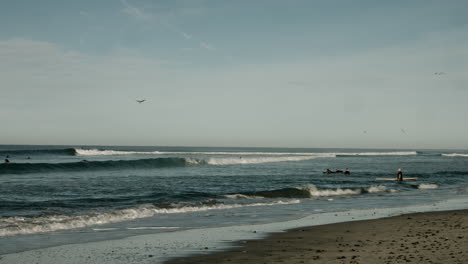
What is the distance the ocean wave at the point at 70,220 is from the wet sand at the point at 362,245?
247 inches

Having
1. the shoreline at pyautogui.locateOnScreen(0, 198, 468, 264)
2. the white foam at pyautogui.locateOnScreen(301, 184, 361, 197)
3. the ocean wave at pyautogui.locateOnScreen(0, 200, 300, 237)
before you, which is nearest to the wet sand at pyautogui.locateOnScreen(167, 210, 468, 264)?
the shoreline at pyautogui.locateOnScreen(0, 198, 468, 264)

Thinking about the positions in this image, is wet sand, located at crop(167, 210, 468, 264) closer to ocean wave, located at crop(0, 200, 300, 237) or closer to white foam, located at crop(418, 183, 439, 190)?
ocean wave, located at crop(0, 200, 300, 237)

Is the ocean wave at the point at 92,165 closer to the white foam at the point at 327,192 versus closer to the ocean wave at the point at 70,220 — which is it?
the white foam at the point at 327,192

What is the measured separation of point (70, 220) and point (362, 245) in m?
9.61

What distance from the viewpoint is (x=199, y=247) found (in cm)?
1167

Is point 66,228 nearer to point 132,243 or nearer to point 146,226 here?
point 146,226

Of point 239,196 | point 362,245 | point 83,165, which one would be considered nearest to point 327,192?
point 239,196

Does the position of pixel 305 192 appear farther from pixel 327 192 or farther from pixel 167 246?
pixel 167 246

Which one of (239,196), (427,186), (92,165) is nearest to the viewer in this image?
(239,196)

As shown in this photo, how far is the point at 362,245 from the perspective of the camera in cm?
1175

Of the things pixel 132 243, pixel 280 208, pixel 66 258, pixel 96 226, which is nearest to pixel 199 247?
pixel 132 243

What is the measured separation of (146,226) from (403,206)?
13185 mm

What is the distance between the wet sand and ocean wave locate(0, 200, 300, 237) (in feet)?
20.6

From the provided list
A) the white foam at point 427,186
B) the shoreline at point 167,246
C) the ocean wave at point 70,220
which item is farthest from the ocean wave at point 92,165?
the shoreline at point 167,246
